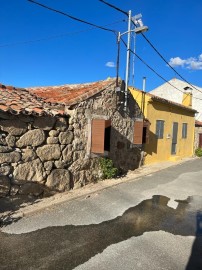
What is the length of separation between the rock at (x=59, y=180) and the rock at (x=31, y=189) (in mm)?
290

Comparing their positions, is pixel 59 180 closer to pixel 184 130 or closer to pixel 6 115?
pixel 6 115

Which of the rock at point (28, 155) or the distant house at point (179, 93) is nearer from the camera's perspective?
the rock at point (28, 155)

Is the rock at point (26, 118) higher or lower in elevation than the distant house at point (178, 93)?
lower

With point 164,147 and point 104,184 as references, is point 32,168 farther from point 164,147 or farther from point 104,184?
point 164,147

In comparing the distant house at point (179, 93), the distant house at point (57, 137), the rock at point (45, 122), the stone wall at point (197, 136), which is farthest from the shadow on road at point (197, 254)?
the distant house at point (179, 93)

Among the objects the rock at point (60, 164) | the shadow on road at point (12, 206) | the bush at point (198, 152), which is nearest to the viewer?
the shadow on road at point (12, 206)

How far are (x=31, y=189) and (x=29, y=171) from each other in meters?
0.48

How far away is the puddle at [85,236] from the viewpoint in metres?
4.22

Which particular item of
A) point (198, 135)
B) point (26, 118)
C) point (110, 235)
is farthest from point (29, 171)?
point (198, 135)

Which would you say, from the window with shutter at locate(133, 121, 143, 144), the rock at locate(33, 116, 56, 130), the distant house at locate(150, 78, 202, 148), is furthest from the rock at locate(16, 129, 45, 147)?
the distant house at locate(150, 78, 202, 148)

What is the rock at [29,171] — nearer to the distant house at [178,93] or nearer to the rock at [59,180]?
the rock at [59,180]

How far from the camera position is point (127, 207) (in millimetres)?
6848

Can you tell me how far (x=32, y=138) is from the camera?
6941 millimetres

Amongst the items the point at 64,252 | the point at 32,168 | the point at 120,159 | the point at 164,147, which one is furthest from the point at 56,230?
the point at 164,147
